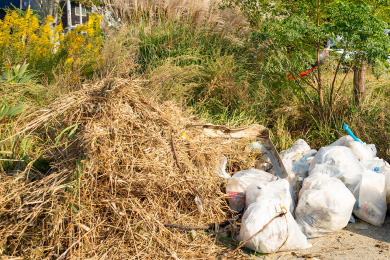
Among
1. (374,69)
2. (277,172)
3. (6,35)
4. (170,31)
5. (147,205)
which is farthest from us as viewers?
(170,31)

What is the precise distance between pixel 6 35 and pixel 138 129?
10.2 ft

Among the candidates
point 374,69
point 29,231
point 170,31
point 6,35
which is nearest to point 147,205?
point 29,231

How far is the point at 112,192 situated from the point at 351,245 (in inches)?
79.3

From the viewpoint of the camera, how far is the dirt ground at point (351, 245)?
9.96 ft

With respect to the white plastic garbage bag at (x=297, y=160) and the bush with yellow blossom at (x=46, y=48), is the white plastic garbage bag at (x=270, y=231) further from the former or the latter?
the bush with yellow blossom at (x=46, y=48)

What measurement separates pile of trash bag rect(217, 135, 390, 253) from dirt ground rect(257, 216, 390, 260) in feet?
0.18

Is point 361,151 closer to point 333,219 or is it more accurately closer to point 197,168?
point 333,219

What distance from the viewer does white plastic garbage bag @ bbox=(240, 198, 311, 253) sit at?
301 centimetres

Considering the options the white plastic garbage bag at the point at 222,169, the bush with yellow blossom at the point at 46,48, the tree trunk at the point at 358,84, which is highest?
the bush with yellow blossom at the point at 46,48

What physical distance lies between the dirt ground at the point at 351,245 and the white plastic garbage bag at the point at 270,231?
0.08m

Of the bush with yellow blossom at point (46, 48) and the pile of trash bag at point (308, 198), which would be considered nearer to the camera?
the pile of trash bag at point (308, 198)

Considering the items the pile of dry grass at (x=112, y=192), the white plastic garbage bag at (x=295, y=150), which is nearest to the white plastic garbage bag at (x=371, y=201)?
the white plastic garbage bag at (x=295, y=150)

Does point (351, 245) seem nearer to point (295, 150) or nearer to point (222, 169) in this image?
point (222, 169)

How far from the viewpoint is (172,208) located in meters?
3.35
